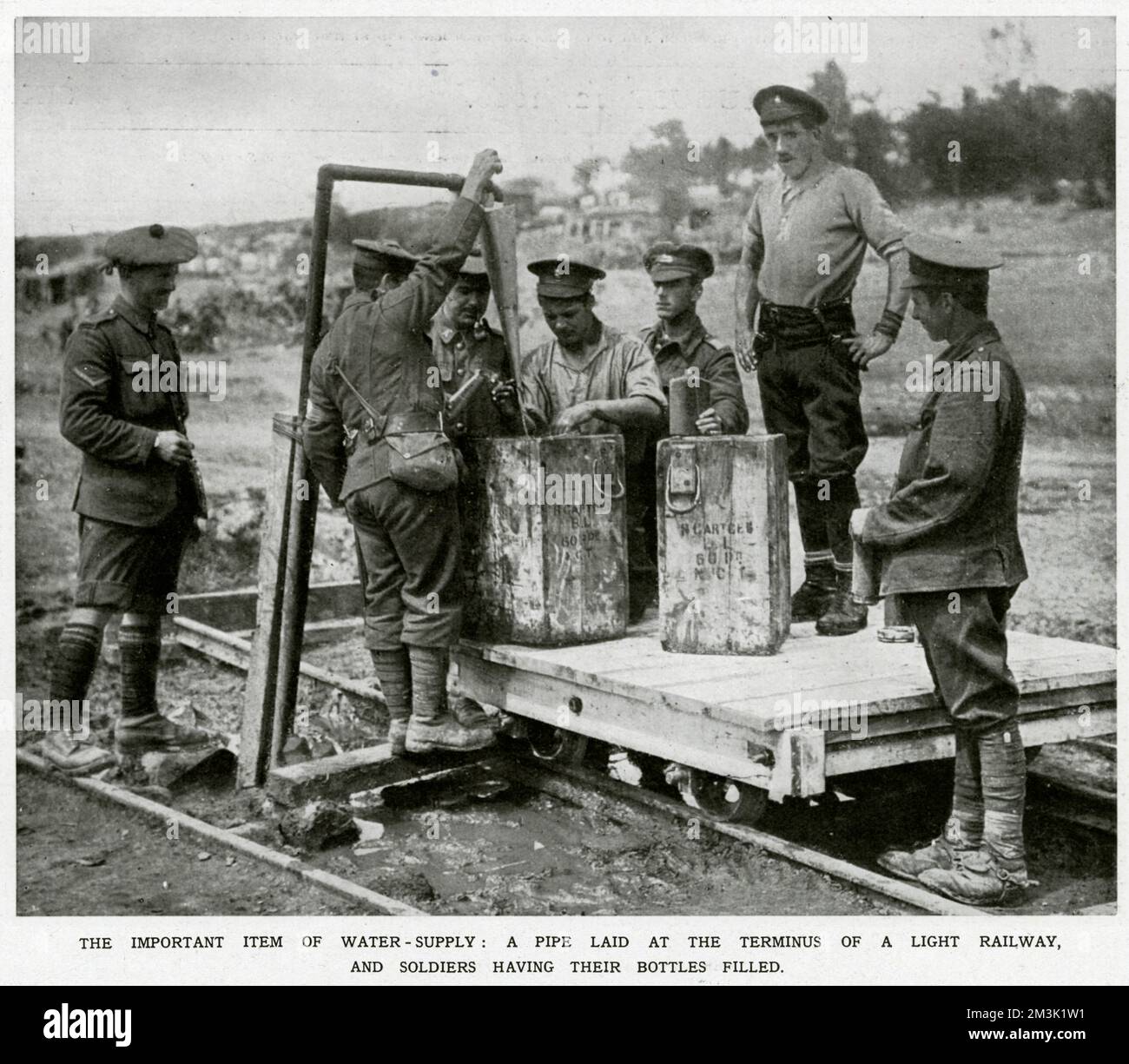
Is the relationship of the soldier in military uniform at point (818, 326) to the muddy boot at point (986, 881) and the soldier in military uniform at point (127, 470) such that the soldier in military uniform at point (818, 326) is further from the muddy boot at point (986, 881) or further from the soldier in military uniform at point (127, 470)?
the soldier in military uniform at point (127, 470)

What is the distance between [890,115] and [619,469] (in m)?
5.27

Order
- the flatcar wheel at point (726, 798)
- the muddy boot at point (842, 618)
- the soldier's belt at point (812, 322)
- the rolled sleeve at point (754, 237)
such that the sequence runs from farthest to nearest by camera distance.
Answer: the rolled sleeve at point (754, 237) → the soldier's belt at point (812, 322) → the muddy boot at point (842, 618) → the flatcar wheel at point (726, 798)

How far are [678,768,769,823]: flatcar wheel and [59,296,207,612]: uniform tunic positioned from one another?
2.69m

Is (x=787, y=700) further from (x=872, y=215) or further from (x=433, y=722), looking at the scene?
(x=872, y=215)

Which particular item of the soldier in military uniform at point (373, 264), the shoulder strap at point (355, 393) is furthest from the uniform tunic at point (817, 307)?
the shoulder strap at point (355, 393)

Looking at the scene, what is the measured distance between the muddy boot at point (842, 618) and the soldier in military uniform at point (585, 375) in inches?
39.3

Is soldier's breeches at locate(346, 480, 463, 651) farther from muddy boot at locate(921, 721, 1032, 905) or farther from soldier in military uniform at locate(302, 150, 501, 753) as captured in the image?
muddy boot at locate(921, 721, 1032, 905)

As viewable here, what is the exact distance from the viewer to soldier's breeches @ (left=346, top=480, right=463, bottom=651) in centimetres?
574

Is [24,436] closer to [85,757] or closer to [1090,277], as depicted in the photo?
[85,757]

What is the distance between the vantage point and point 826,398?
5.97 meters

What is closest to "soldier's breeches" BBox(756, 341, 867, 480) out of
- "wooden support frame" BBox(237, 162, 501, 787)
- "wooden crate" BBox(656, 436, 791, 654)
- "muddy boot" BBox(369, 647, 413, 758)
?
"wooden crate" BBox(656, 436, 791, 654)

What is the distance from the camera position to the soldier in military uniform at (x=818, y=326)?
592cm

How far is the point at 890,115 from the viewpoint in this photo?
32.6 feet

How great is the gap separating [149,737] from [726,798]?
Answer: 2872mm
